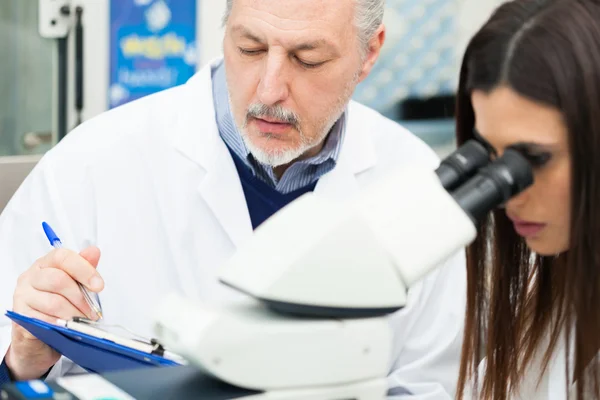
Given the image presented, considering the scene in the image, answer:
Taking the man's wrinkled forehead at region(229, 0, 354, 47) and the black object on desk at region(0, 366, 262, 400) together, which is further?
the man's wrinkled forehead at region(229, 0, 354, 47)

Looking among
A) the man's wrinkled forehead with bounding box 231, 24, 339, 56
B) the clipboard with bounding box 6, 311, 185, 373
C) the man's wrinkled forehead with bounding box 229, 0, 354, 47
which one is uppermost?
the man's wrinkled forehead with bounding box 229, 0, 354, 47

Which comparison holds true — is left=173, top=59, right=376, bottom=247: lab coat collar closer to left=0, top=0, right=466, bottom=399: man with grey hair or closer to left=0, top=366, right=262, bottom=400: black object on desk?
left=0, top=0, right=466, bottom=399: man with grey hair

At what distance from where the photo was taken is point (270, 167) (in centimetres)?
161

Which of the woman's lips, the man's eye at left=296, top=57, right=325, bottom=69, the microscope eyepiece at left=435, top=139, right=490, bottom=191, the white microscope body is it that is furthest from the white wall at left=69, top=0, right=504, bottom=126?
the white microscope body

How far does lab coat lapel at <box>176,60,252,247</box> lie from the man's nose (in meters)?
0.18

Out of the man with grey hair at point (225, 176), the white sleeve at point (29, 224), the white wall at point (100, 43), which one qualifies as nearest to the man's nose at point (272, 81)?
the man with grey hair at point (225, 176)

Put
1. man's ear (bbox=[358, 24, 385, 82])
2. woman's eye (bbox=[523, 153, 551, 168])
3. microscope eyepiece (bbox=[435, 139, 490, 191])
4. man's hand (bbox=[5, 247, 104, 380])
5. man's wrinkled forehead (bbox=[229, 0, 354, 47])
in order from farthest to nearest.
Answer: man's ear (bbox=[358, 24, 385, 82]) < man's wrinkled forehead (bbox=[229, 0, 354, 47]) < man's hand (bbox=[5, 247, 104, 380]) < woman's eye (bbox=[523, 153, 551, 168]) < microscope eyepiece (bbox=[435, 139, 490, 191])

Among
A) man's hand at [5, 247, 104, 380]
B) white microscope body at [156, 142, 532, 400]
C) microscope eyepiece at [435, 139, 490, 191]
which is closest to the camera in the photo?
white microscope body at [156, 142, 532, 400]

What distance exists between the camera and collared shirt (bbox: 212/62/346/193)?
63.6 inches

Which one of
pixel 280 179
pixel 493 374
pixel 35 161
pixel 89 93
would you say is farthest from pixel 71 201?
pixel 89 93

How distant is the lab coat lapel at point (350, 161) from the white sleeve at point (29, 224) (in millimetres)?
444

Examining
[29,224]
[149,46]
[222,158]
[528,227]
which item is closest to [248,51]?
[222,158]

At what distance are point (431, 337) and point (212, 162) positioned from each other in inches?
19.8

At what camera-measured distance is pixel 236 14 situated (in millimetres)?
1483
